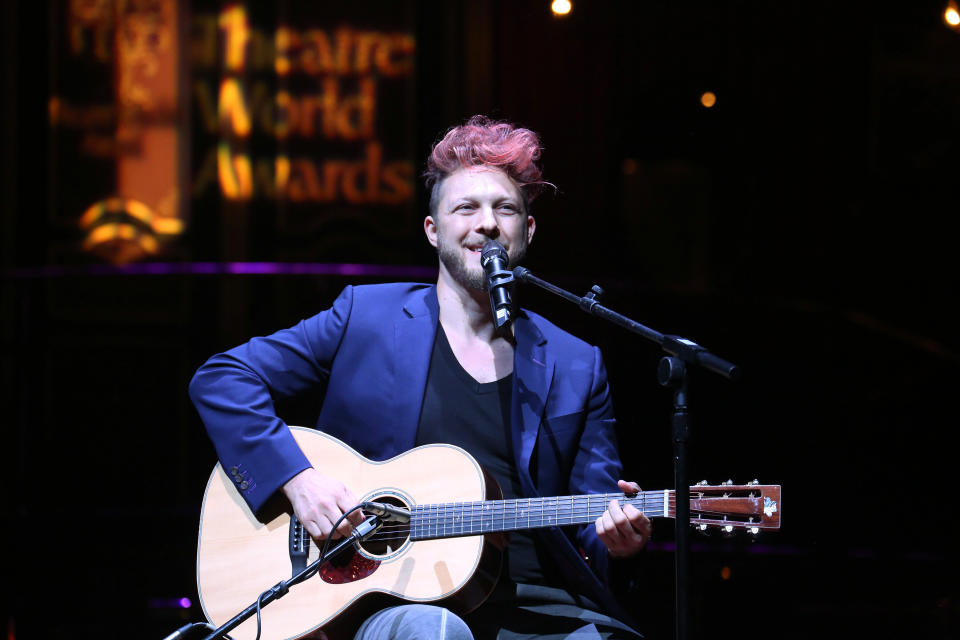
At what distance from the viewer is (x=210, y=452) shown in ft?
14.5

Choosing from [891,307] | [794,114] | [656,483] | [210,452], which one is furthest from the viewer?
[794,114]

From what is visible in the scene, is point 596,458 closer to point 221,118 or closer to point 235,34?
point 221,118

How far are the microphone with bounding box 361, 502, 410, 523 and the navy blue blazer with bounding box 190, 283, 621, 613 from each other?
25 cm

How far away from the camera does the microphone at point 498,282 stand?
230 cm

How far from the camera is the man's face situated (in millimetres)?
2852

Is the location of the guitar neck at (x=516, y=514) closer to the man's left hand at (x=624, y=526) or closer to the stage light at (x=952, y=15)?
the man's left hand at (x=624, y=526)

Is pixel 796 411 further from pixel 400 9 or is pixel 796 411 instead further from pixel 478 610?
pixel 400 9

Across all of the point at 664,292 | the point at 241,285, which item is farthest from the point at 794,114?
the point at 241,285

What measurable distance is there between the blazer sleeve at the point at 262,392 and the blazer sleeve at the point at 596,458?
0.75 metres

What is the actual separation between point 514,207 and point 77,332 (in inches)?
186

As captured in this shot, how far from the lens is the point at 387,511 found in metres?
2.45

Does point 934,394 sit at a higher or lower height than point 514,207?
lower

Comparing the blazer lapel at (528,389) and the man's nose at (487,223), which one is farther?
the man's nose at (487,223)

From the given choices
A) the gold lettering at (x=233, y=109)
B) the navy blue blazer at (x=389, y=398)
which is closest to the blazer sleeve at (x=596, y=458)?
the navy blue blazer at (x=389, y=398)
